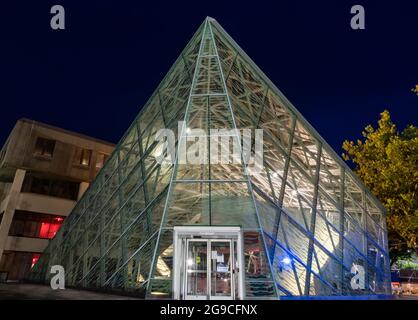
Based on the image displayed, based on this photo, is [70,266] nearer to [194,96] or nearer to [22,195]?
[194,96]

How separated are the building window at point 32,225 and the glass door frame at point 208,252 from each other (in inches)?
987

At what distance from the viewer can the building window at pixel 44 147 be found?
1284 inches

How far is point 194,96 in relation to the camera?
12250 mm

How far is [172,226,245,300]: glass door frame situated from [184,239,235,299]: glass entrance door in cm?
Answer: 3

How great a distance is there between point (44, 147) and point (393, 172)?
31.3m

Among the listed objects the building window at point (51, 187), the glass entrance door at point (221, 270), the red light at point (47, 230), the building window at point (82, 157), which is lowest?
the glass entrance door at point (221, 270)

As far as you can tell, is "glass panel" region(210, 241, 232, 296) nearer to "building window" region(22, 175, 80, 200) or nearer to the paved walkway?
the paved walkway

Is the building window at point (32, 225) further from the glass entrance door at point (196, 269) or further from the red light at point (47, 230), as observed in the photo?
the glass entrance door at point (196, 269)

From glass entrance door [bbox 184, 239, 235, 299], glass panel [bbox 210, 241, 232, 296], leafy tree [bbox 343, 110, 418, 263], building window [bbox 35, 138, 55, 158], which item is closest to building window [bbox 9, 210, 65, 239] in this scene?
building window [bbox 35, 138, 55, 158]

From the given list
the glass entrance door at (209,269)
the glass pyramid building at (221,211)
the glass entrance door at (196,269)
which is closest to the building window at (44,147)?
the glass pyramid building at (221,211)

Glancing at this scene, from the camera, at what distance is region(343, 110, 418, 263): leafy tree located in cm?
2047

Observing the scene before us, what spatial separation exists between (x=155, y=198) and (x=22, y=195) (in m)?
26.4

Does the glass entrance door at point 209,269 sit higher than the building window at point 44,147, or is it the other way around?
the building window at point 44,147

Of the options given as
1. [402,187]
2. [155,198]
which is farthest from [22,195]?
[402,187]
